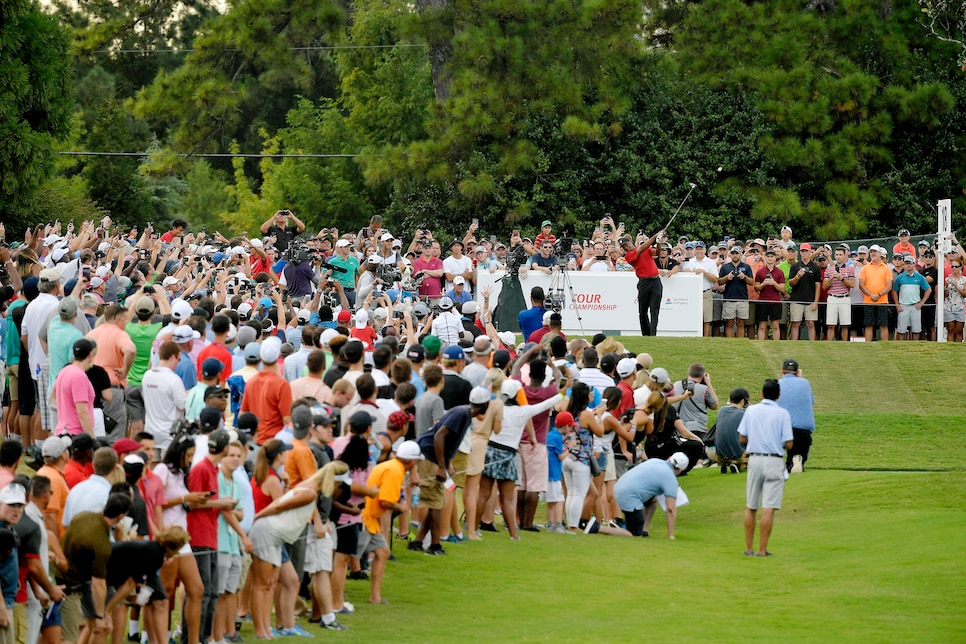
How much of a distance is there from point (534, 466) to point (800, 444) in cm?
567

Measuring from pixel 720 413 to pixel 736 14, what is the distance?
2132 centimetres

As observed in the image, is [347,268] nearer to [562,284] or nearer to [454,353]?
[562,284]

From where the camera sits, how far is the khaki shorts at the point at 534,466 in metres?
16.6

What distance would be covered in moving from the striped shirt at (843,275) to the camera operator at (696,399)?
7.22 m

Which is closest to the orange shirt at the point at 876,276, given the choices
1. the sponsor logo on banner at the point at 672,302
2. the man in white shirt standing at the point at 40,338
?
the sponsor logo on banner at the point at 672,302

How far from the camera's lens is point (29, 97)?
29406 millimetres

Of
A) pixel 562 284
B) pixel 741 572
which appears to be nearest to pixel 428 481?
pixel 741 572

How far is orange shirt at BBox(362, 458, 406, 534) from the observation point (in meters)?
12.9

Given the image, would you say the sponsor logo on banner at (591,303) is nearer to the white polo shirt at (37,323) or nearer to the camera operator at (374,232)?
the camera operator at (374,232)

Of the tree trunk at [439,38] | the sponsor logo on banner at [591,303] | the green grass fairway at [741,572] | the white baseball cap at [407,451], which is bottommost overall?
the green grass fairway at [741,572]

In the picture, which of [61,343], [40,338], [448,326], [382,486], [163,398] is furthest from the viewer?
[448,326]

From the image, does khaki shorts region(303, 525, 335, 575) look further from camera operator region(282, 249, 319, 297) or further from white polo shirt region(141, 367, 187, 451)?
camera operator region(282, 249, 319, 297)

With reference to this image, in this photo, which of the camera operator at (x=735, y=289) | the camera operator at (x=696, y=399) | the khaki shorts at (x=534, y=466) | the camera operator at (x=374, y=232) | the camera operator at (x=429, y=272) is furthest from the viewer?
the camera operator at (x=735, y=289)

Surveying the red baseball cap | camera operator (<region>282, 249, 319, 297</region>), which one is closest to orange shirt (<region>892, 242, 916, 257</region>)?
camera operator (<region>282, 249, 319, 297</region>)
